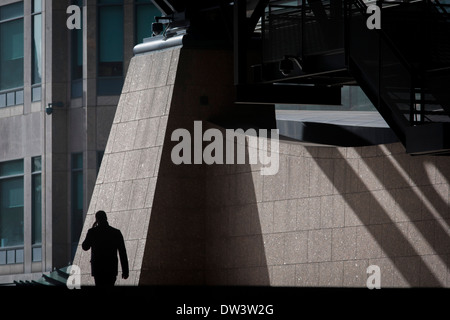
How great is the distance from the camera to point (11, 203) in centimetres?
4206

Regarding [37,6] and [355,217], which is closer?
[355,217]

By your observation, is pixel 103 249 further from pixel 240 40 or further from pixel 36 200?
pixel 36 200

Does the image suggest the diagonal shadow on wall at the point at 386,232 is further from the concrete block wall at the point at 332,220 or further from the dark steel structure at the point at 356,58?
the dark steel structure at the point at 356,58

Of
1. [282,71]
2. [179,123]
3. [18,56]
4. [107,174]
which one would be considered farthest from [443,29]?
[18,56]

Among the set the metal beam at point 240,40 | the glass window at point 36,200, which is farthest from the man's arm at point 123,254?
the glass window at point 36,200

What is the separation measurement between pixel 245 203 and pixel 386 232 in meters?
3.59

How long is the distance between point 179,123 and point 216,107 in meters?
0.83

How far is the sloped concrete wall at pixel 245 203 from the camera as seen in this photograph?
1773cm

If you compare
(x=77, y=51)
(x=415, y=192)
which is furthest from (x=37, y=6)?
(x=415, y=192)

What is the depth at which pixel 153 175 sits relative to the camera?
21.1m

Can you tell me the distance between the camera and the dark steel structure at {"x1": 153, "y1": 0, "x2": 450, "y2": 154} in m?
16.6

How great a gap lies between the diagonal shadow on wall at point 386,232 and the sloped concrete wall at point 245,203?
0.02m
